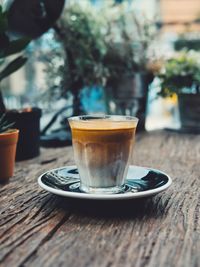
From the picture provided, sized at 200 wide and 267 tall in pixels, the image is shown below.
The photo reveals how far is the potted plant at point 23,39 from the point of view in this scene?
957mm

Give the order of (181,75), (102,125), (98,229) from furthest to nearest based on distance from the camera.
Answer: (181,75) < (102,125) < (98,229)

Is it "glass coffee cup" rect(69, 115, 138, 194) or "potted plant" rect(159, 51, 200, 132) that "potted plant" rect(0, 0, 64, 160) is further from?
"potted plant" rect(159, 51, 200, 132)

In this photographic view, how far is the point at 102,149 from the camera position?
0.66 m

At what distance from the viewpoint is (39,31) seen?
1327mm

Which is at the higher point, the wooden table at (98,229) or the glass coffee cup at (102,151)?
the glass coffee cup at (102,151)

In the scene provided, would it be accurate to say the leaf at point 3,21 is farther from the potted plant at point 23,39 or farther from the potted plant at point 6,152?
the potted plant at point 6,152

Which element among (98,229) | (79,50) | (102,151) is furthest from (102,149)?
(79,50)

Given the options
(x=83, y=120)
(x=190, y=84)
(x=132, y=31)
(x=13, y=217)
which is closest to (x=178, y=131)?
(x=190, y=84)

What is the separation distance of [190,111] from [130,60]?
355 millimetres

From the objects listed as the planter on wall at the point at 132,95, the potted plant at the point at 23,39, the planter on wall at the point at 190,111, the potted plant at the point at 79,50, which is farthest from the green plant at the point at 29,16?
the planter on wall at the point at 190,111

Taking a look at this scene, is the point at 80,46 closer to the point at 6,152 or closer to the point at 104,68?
the point at 104,68

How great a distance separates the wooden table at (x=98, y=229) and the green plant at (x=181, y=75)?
844 millimetres

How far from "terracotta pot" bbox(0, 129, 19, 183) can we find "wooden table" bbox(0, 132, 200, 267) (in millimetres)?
34

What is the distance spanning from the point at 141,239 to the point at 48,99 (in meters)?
1.17
